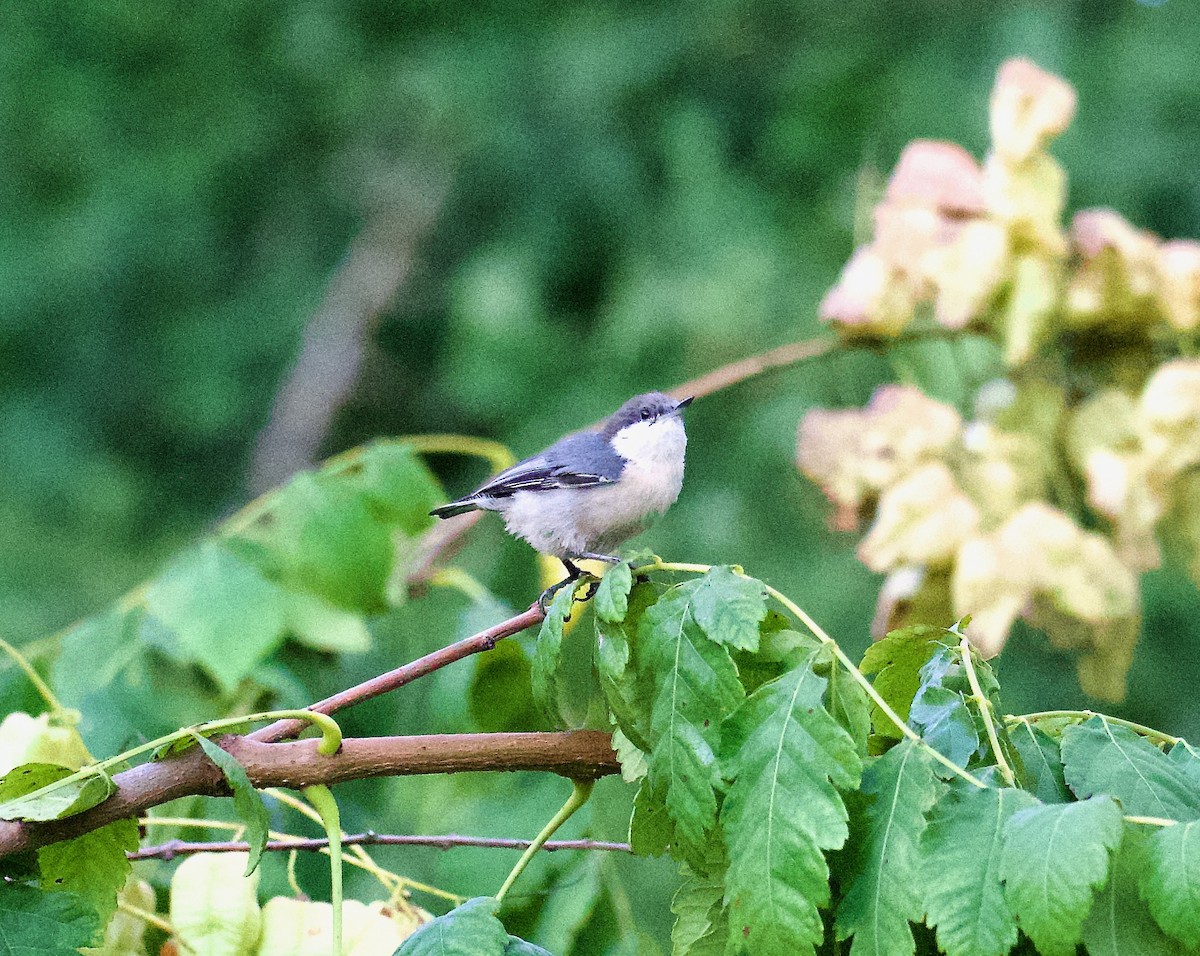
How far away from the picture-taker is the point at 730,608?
71 cm

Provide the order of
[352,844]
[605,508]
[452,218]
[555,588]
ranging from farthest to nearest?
[452,218], [605,508], [555,588], [352,844]

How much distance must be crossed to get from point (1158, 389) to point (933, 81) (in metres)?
2.88

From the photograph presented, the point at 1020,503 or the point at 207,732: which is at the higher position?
the point at 207,732

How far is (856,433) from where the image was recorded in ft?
4.60

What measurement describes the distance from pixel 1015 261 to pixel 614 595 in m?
0.82

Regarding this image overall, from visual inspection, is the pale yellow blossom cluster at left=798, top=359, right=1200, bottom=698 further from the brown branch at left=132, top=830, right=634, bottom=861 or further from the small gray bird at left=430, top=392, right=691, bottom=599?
the brown branch at left=132, top=830, right=634, bottom=861

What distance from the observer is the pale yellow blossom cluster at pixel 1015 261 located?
1.36 metres

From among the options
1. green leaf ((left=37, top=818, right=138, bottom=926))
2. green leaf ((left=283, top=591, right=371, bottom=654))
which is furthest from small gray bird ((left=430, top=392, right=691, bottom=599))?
green leaf ((left=37, top=818, right=138, bottom=926))

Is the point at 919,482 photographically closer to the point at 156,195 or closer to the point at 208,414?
the point at 208,414

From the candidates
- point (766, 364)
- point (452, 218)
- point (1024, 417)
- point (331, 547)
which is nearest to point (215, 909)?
point (331, 547)

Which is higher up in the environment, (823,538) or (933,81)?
(933,81)

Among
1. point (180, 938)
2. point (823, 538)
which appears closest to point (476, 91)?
point (823, 538)

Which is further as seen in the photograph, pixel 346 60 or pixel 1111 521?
pixel 346 60

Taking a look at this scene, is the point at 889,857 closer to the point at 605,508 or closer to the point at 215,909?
the point at 215,909
